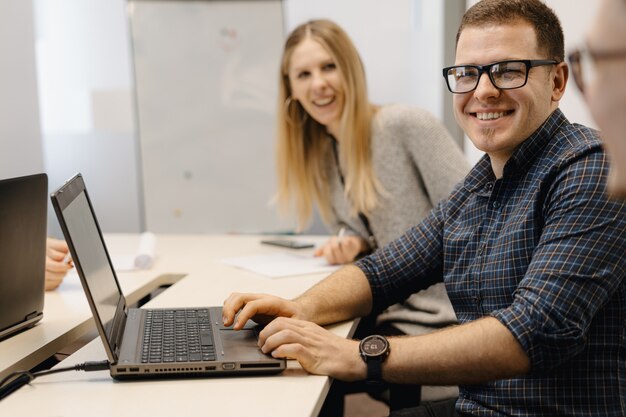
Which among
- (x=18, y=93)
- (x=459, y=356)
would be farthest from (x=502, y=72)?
(x=18, y=93)

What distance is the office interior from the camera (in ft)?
10.8

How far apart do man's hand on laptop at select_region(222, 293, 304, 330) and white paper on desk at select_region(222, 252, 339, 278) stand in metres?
0.47

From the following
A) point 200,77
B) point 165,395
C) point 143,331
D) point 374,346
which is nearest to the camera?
point 165,395


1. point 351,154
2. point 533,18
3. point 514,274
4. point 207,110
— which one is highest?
point 533,18

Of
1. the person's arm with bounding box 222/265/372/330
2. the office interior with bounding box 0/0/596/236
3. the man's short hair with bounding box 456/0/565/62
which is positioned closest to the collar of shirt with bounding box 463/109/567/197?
the man's short hair with bounding box 456/0/565/62

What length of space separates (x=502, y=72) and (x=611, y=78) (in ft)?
2.59

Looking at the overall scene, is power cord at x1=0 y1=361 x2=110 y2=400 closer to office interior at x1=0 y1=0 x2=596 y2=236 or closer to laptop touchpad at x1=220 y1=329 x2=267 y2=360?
laptop touchpad at x1=220 y1=329 x2=267 y2=360

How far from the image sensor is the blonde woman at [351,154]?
6.71ft

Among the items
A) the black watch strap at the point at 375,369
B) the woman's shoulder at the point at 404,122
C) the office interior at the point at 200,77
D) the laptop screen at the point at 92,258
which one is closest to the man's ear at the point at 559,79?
the black watch strap at the point at 375,369

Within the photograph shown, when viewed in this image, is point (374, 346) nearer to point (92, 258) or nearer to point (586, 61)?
point (92, 258)

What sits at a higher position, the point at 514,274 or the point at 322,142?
the point at 322,142

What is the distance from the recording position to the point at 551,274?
1.11m

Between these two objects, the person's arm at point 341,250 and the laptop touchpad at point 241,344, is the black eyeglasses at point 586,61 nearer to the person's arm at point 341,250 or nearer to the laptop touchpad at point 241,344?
the laptop touchpad at point 241,344

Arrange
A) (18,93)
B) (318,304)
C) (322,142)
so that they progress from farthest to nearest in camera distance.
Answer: (18,93) → (322,142) → (318,304)
